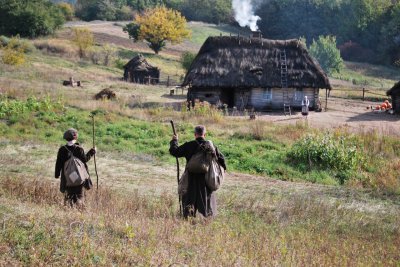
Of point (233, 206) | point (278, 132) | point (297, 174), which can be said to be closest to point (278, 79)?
point (278, 132)

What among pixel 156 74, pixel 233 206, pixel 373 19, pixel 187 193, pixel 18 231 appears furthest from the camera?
pixel 373 19

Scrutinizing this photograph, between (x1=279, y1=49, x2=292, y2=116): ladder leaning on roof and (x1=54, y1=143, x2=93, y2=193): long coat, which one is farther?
(x1=279, y1=49, x2=292, y2=116): ladder leaning on roof

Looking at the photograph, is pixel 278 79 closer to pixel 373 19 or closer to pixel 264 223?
pixel 264 223

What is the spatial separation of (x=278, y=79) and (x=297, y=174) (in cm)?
1805

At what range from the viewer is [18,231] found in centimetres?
580

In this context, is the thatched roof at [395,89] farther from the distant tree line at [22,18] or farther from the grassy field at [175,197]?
the distant tree line at [22,18]

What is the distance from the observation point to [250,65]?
33438mm

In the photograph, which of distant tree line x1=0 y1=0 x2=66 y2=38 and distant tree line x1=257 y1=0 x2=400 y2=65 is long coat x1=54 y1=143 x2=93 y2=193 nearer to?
distant tree line x1=0 y1=0 x2=66 y2=38

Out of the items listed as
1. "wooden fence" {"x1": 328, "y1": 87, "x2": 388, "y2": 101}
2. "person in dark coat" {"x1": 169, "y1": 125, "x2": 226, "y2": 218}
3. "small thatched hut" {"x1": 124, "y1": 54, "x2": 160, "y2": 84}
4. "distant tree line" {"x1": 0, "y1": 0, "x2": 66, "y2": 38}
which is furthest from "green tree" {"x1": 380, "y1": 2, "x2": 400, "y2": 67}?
"person in dark coat" {"x1": 169, "y1": 125, "x2": 226, "y2": 218}

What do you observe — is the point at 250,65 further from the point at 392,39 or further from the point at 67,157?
the point at 392,39

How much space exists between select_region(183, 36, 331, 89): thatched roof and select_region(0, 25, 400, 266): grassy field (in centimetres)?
806

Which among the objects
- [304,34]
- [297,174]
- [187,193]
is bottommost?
[297,174]

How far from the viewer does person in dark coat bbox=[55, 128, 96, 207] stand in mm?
8328

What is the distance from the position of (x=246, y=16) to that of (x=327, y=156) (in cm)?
8304
